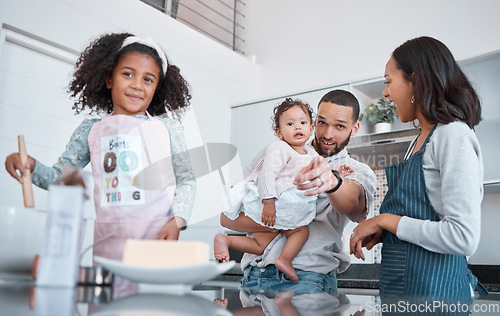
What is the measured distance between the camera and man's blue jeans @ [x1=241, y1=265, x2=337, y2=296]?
4.10ft

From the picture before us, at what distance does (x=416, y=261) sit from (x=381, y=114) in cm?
223

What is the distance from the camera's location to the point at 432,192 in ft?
3.43

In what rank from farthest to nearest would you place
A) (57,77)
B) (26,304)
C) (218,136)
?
(218,136) < (57,77) < (26,304)

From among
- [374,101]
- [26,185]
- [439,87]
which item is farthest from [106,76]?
[374,101]

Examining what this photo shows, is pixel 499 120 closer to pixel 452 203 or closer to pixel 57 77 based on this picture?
pixel 452 203

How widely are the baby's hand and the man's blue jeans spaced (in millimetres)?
284

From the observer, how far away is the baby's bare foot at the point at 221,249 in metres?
1.44

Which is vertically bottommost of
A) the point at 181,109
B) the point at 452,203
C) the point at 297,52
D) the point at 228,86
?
the point at 452,203

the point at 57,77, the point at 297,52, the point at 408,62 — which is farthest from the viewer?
the point at 297,52

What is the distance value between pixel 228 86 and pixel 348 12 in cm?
120

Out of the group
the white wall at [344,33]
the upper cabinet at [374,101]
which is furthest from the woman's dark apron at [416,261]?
the white wall at [344,33]

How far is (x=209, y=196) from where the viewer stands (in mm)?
3652

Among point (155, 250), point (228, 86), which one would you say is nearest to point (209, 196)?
point (228, 86)

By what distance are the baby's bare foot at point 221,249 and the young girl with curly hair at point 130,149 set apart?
0.34m
